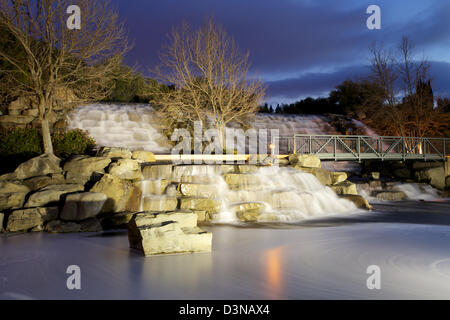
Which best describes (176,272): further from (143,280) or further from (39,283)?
(39,283)

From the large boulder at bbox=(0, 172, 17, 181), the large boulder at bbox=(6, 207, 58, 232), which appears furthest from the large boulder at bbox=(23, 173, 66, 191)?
the large boulder at bbox=(6, 207, 58, 232)

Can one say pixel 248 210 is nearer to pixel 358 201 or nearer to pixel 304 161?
pixel 358 201

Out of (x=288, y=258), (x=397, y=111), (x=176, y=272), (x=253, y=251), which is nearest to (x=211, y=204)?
(x=253, y=251)

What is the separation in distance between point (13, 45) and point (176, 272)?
51.3 feet

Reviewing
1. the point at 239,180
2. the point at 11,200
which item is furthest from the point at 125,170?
the point at 239,180

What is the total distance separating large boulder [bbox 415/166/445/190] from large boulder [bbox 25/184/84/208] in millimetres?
18651

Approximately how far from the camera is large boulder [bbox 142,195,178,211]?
11227 mm

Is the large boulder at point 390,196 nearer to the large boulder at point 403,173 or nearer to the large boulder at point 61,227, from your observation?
the large boulder at point 403,173

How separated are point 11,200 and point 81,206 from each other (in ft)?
6.37

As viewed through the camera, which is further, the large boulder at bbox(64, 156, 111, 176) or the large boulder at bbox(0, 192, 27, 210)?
the large boulder at bbox(64, 156, 111, 176)

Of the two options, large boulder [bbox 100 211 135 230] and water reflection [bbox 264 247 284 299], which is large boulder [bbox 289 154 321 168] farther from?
water reflection [bbox 264 247 284 299]

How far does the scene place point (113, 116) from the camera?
21.7 meters

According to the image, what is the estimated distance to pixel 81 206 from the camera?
31.9 ft

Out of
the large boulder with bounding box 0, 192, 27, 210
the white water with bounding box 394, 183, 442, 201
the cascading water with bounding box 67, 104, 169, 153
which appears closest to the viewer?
the large boulder with bounding box 0, 192, 27, 210
